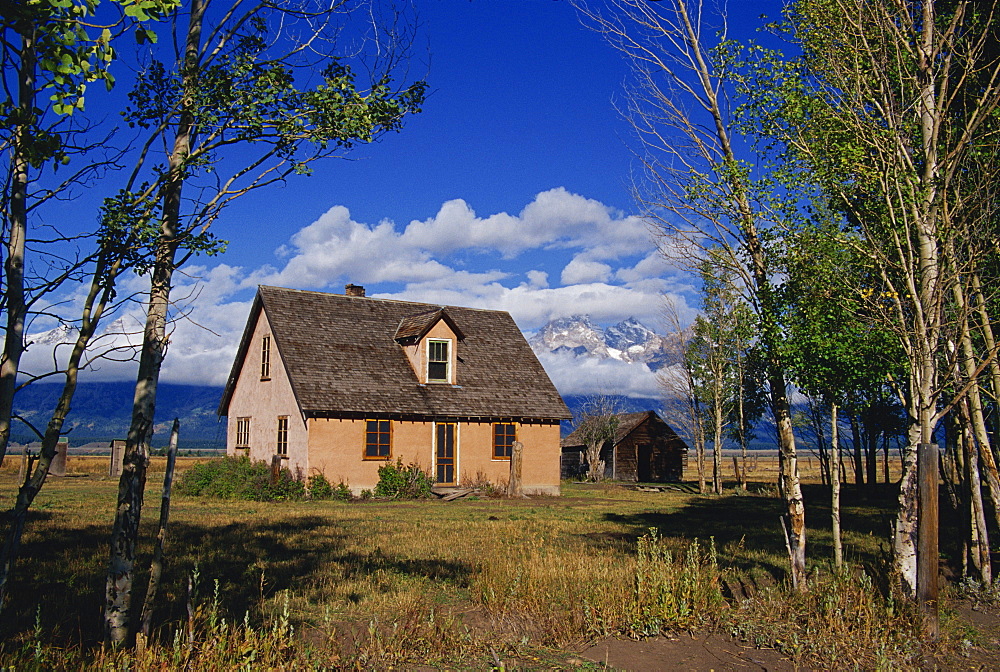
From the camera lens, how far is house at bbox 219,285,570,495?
27234mm

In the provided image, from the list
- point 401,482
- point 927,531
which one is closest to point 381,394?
point 401,482

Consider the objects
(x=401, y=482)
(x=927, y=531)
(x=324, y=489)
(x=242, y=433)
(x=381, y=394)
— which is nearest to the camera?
(x=927, y=531)

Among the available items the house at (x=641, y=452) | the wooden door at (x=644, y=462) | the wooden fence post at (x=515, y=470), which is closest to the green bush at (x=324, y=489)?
the wooden fence post at (x=515, y=470)

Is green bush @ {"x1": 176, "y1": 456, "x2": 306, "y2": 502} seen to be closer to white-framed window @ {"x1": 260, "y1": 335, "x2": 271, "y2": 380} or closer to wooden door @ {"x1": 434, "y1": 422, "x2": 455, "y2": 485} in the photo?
white-framed window @ {"x1": 260, "y1": 335, "x2": 271, "y2": 380}

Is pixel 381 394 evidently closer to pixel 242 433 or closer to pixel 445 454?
pixel 445 454

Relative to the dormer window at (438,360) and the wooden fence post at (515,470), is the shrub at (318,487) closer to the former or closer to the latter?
the dormer window at (438,360)

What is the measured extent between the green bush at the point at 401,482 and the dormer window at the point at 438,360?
12.3 ft

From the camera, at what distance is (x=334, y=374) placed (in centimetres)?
2803

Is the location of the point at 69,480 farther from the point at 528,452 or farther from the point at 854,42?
the point at 854,42

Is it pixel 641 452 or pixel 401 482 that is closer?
pixel 401 482

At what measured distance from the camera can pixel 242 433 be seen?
3269 cm

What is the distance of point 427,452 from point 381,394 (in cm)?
276

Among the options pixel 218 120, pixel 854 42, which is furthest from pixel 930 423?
pixel 218 120

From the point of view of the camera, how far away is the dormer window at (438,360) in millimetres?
30172
